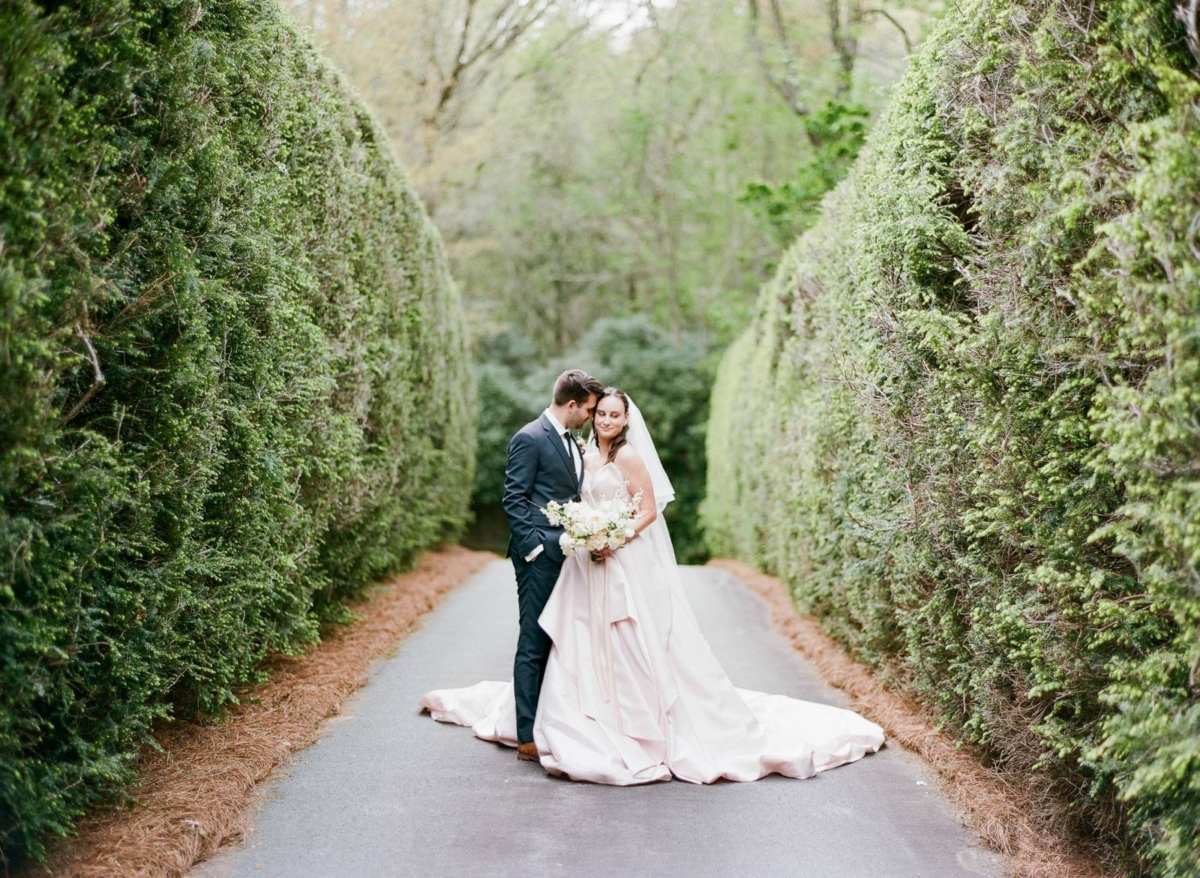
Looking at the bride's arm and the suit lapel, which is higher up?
the suit lapel

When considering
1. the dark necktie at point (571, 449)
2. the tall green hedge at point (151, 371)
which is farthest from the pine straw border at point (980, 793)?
the tall green hedge at point (151, 371)

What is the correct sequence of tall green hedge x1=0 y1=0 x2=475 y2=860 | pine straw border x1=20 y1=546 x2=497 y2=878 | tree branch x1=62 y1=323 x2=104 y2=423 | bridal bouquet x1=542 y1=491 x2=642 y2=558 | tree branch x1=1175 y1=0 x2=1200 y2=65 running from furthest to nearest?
bridal bouquet x1=542 y1=491 x2=642 y2=558 → pine straw border x1=20 y1=546 x2=497 y2=878 → tree branch x1=62 y1=323 x2=104 y2=423 → tall green hedge x1=0 y1=0 x2=475 y2=860 → tree branch x1=1175 y1=0 x2=1200 y2=65

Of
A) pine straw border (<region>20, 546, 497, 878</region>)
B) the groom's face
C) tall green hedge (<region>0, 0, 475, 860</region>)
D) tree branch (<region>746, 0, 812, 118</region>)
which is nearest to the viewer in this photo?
tall green hedge (<region>0, 0, 475, 860</region>)

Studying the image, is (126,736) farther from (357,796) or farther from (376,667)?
(376,667)

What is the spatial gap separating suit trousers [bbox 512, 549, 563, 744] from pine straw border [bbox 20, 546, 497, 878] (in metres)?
1.30

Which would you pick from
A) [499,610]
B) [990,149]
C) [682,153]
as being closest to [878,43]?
[682,153]

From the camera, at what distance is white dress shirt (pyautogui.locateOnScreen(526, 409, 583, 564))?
633cm

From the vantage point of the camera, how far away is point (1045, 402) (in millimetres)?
4484

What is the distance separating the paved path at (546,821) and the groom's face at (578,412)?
2.07m

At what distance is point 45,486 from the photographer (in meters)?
3.64

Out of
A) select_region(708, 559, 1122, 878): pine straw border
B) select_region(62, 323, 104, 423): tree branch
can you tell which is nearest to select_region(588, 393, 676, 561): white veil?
select_region(708, 559, 1122, 878): pine straw border

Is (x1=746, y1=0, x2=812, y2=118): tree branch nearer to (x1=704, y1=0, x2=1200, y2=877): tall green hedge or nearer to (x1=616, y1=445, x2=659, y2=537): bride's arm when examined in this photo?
(x1=704, y1=0, x2=1200, y2=877): tall green hedge

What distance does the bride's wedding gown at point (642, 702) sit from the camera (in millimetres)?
5824

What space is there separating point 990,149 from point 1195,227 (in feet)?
7.17
